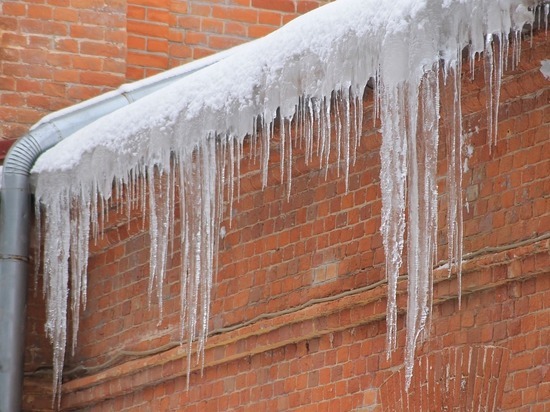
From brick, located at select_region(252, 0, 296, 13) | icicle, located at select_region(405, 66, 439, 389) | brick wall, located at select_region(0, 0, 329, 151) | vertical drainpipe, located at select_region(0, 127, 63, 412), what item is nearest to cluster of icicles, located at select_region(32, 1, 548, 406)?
icicle, located at select_region(405, 66, 439, 389)

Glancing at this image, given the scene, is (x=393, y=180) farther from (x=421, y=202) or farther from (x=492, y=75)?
(x=492, y=75)

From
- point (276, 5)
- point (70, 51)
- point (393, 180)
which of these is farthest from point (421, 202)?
point (276, 5)

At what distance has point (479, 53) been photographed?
5227mm

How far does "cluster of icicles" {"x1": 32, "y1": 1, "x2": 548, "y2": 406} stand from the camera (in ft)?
17.3

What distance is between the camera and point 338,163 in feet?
19.6

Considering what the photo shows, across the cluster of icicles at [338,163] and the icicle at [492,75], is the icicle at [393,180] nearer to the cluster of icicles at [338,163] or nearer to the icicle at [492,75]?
the cluster of icicles at [338,163]

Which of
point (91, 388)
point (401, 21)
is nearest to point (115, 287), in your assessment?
point (91, 388)

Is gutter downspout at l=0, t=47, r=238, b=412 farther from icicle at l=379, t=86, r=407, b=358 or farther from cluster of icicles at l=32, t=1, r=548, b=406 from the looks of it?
icicle at l=379, t=86, r=407, b=358

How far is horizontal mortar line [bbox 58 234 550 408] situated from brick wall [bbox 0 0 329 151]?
143 cm

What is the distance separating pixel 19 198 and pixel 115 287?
0.77m

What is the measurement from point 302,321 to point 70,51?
2888 mm

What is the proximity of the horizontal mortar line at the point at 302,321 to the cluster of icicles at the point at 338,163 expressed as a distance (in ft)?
0.29

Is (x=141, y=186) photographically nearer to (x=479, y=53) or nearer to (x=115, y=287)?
(x=115, y=287)

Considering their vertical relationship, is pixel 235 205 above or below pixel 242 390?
above
